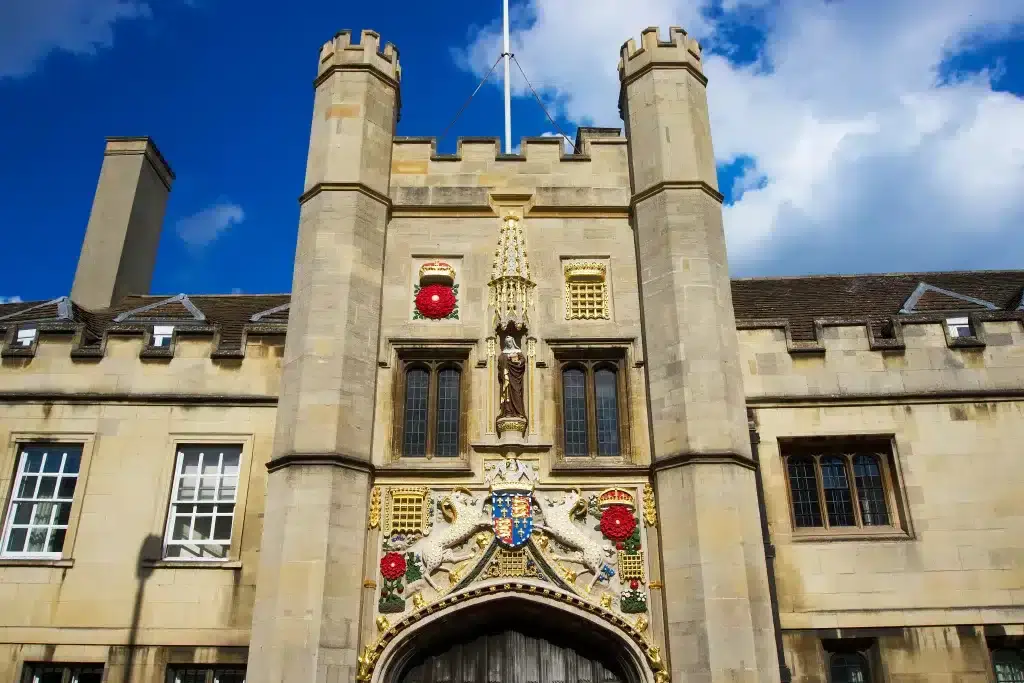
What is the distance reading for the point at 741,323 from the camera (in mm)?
13391

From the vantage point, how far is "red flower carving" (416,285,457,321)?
13.3 meters

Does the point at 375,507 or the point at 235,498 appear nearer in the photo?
the point at 375,507

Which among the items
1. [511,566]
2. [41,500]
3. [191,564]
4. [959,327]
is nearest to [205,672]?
[191,564]

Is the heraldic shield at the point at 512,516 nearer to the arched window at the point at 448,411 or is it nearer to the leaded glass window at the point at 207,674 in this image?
the arched window at the point at 448,411

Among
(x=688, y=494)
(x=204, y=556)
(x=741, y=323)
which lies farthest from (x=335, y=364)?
(x=741, y=323)

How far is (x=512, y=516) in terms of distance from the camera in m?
11.7

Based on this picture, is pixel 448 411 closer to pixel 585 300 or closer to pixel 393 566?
pixel 393 566

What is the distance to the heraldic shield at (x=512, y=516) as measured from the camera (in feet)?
38.0

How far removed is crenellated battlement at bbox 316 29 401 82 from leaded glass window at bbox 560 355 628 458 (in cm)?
602

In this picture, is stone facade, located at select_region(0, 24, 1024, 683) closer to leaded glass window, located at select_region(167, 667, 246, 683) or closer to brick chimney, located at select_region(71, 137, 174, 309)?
leaded glass window, located at select_region(167, 667, 246, 683)

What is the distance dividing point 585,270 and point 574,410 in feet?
7.49

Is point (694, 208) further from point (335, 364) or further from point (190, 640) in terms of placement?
point (190, 640)

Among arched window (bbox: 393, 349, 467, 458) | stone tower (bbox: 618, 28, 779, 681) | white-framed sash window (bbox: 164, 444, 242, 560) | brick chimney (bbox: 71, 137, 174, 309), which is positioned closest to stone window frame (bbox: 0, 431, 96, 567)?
white-framed sash window (bbox: 164, 444, 242, 560)

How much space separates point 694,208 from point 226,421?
25.7 feet
